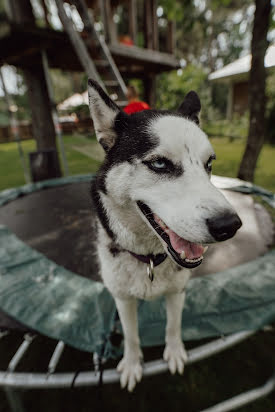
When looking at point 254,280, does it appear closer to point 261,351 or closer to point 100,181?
point 261,351

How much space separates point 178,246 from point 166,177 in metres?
0.34

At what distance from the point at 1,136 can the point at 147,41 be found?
50.7 ft

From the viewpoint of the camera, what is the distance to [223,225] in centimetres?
83

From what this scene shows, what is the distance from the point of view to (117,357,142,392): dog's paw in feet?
Answer: 4.65

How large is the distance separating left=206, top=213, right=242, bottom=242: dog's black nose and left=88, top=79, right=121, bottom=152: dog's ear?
0.76 meters

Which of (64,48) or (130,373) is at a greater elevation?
(64,48)

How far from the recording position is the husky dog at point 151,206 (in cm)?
92

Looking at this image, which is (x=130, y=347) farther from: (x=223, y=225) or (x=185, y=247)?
(x=223, y=225)

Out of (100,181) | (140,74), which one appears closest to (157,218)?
(100,181)

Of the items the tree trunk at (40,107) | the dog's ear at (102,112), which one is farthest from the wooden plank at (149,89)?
the dog's ear at (102,112)

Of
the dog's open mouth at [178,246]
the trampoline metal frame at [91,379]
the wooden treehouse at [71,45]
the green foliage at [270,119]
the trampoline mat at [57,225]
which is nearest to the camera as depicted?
the dog's open mouth at [178,246]

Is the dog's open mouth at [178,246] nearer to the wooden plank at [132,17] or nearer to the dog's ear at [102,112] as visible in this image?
the dog's ear at [102,112]

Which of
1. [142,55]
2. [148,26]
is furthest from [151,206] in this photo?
[148,26]

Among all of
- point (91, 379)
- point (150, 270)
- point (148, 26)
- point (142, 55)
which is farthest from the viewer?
point (148, 26)
